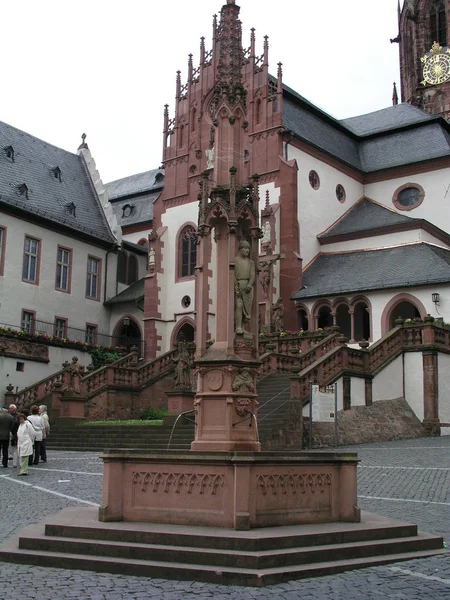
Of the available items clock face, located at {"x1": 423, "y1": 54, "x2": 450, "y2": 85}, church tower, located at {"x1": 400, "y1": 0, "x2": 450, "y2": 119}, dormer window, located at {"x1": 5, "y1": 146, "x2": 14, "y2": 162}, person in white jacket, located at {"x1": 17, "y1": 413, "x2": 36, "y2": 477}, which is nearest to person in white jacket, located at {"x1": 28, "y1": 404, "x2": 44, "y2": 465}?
person in white jacket, located at {"x1": 17, "y1": 413, "x2": 36, "y2": 477}

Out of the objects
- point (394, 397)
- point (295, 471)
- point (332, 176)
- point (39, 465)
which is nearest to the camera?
point (295, 471)

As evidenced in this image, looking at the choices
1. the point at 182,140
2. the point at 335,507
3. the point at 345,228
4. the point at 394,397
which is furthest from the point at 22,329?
the point at 335,507

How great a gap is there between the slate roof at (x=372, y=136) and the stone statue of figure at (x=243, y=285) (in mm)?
30876

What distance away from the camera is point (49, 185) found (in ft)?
151

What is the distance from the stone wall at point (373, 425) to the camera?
24438 millimetres

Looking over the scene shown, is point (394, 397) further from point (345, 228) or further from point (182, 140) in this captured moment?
point (182, 140)

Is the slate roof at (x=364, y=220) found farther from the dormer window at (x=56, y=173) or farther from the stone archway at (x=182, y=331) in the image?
the dormer window at (x=56, y=173)

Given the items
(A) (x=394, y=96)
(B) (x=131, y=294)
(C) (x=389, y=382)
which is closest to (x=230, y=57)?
(C) (x=389, y=382)

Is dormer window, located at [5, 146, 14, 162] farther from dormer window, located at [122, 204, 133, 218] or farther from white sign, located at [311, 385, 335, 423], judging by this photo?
white sign, located at [311, 385, 335, 423]

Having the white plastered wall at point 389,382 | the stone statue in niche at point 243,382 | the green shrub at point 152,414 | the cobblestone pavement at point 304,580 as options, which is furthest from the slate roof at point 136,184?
the stone statue in niche at point 243,382

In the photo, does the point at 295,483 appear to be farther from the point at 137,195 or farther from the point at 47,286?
the point at 137,195

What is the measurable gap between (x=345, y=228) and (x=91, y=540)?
3534cm

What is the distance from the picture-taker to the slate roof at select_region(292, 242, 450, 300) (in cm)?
3438

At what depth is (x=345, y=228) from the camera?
140 ft
